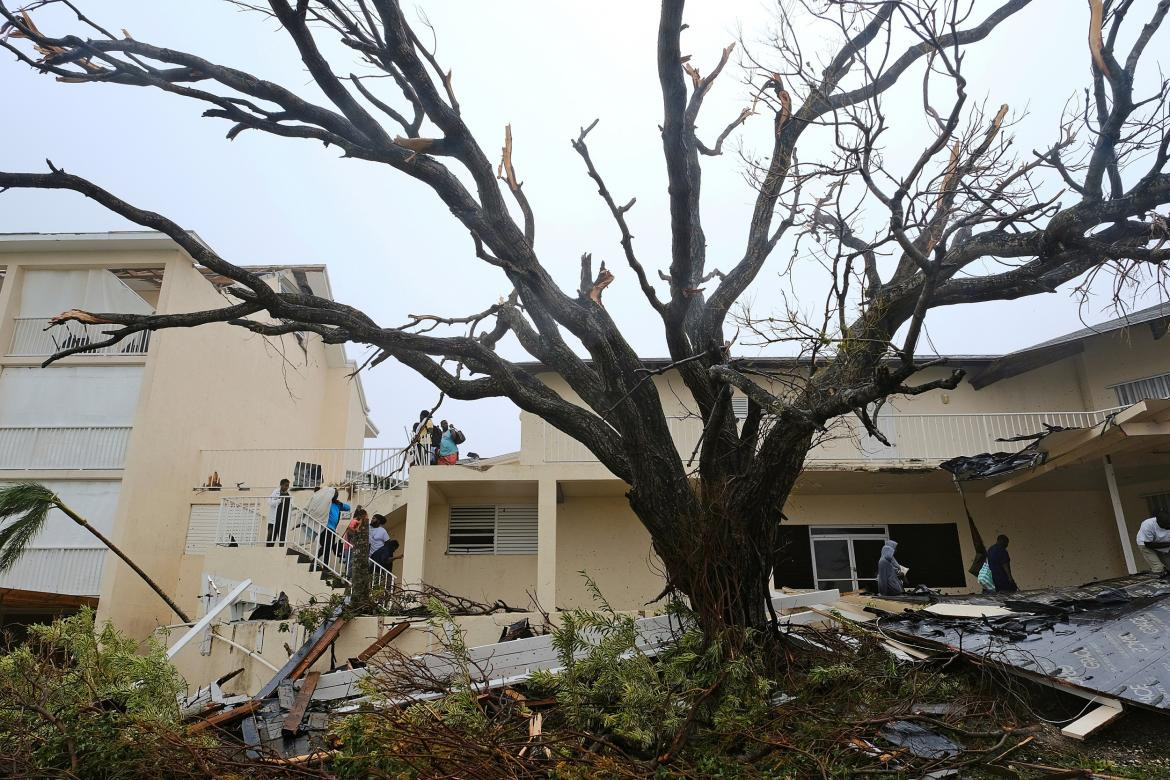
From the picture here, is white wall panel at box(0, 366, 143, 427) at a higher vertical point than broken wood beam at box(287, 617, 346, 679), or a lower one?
higher

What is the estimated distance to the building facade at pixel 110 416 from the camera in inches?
607

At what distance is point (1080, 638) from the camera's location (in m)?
6.95

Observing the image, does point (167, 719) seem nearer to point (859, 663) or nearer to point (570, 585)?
point (859, 663)

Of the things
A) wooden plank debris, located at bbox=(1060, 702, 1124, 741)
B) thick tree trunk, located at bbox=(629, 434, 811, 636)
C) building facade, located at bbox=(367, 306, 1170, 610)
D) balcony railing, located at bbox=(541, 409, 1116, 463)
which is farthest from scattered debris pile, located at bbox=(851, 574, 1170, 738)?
building facade, located at bbox=(367, 306, 1170, 610)

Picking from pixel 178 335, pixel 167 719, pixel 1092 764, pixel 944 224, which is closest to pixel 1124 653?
pixel 1092 764

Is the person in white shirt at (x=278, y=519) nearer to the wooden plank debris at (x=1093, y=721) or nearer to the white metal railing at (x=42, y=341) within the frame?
the white metal railing at (x=42, y=341)

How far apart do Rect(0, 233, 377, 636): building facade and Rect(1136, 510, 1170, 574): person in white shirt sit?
13026mm

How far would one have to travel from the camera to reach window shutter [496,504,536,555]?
1703cm

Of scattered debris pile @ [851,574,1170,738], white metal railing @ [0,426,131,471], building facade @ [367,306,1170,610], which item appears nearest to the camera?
scattered debris pile @ [851,574,1170,738]

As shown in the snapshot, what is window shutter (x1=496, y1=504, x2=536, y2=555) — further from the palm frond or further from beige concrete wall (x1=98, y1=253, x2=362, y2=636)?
the palm frond

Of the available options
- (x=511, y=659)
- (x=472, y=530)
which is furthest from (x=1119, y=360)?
(x=511, y=659)

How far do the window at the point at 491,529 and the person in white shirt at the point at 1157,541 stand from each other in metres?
10.3

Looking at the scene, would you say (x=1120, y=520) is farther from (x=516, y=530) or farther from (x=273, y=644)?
(x=273, y=644)

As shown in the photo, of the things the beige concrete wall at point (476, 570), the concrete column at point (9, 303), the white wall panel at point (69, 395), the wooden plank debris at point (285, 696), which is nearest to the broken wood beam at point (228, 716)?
the wooden plank debris at point (285, 696)
